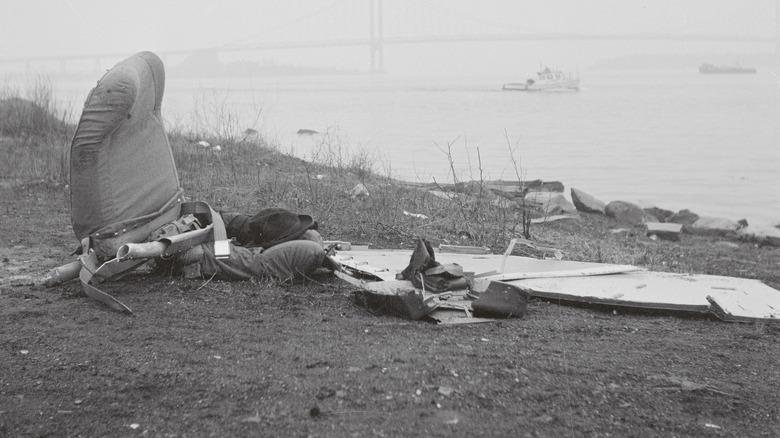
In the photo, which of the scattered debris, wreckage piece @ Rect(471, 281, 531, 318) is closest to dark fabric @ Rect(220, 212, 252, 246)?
wreckage piece @ Rect(471, 281, 531, 318)

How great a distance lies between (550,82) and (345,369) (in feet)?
193

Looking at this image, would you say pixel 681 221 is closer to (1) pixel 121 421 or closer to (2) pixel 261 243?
(2) pixel 261 243

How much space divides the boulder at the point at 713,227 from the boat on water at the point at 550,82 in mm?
48437

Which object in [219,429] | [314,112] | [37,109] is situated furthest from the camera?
[314,112]

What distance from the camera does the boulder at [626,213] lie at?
11.4 meters

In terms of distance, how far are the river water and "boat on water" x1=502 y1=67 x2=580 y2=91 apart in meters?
9.03

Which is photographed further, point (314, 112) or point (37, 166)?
point (314, 112)

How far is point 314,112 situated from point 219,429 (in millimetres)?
34951

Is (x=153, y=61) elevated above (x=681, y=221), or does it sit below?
above

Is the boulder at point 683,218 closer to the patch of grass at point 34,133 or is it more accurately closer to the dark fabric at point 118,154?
the patch of grass at point 34,133

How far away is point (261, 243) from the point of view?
4.66 m

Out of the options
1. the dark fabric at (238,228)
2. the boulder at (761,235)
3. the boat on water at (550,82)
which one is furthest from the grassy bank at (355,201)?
the boat on water at (550,82)

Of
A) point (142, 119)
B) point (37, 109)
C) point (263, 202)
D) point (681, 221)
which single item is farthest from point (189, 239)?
point (681, 221)

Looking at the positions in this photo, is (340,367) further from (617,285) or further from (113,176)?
(617,285)
